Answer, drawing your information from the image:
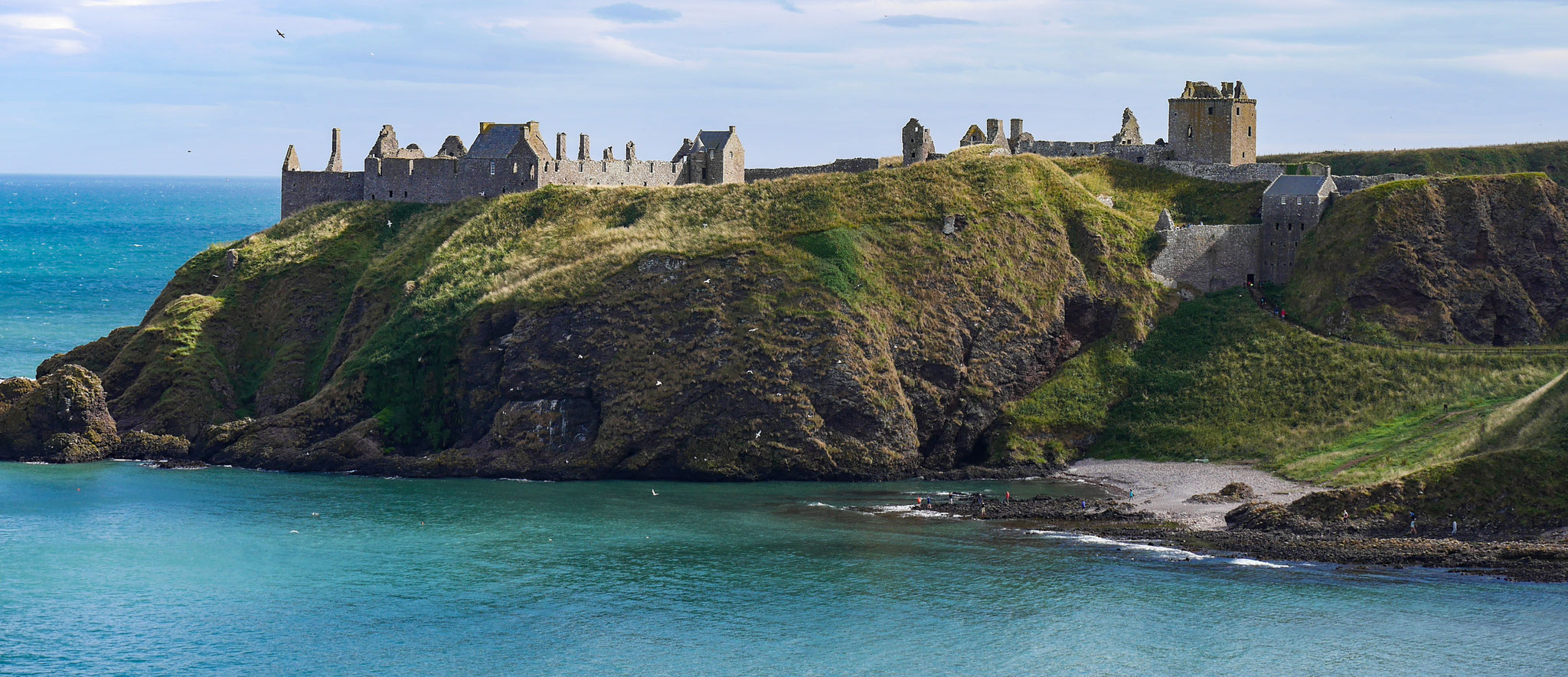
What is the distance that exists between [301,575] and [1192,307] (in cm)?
5340

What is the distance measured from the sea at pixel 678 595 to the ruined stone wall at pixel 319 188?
36.9 metres

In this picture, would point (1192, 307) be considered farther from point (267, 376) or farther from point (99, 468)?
point (99, 468)

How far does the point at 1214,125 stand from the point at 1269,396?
83.1ft

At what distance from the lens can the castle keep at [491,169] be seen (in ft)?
349

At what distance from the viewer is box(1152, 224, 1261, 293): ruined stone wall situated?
95.9 metres

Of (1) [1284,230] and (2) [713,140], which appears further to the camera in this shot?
(2) [713,140]

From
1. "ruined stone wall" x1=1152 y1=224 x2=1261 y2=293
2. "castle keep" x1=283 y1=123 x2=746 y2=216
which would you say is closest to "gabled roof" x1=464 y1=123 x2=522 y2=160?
"castle keep" x1=283 y1=123 x2=746 y2=216

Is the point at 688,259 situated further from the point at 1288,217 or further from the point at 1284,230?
the point at 1288,217

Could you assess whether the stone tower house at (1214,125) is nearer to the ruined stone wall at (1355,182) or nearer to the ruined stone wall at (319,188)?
the ruined stone wall at (1355,182)

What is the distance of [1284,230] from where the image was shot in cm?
9769

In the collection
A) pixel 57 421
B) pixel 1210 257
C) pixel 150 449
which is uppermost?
pixel 1210 257

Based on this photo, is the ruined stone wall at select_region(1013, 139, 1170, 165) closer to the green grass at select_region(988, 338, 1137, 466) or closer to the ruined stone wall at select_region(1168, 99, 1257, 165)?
the ruined stone wall at select_region(1168, 99, 1257, 165)

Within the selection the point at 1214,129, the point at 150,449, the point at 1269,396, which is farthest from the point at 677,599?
the point at 1214,129

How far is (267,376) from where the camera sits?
93.6 meters
